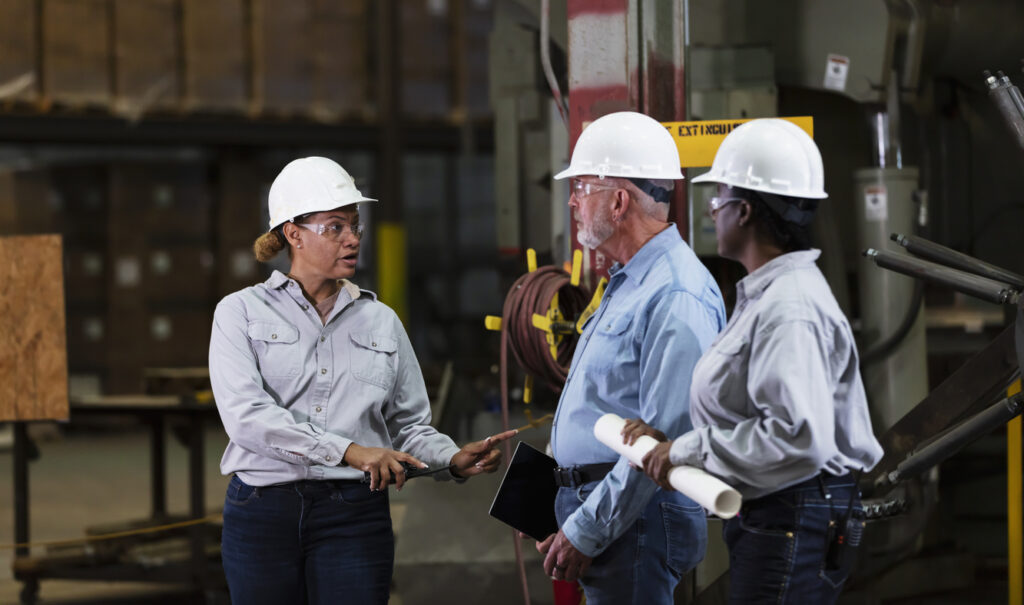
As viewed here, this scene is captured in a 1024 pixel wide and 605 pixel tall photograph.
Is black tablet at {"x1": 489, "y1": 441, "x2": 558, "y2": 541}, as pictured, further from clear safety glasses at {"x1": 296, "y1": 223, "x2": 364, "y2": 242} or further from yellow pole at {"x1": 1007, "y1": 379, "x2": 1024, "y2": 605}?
yellow pole at {"x1": 1007, "y1": 379, "x2": 1024, "y2": 605}

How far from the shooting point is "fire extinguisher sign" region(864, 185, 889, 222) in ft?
18.9

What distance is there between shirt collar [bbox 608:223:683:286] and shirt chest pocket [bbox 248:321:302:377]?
859 mm

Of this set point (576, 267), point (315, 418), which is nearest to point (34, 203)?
point (576, 267)

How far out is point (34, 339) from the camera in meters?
5.41

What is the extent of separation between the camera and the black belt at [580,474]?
8.46ft

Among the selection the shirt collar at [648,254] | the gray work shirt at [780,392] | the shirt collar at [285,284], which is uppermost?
the shirt collar at [648,254]

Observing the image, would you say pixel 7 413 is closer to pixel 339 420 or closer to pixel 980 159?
pixel 339 420

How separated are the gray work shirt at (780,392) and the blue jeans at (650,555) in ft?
1.13

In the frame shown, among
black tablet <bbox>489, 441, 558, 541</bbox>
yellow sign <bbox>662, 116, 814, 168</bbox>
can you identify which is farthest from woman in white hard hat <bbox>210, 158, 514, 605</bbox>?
yellow sign <bbox>662, 116, 814, 168</bbox>

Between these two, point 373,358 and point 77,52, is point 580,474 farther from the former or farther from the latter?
→ point 77,52

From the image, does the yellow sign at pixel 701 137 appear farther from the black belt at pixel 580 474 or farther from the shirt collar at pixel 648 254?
the black belt at pixel 580 474

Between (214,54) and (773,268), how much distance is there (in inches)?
403

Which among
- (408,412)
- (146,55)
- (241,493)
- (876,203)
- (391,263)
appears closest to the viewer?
(241,493)

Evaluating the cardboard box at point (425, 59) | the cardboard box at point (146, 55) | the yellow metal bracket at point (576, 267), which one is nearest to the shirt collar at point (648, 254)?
the yellow metal bracket at point (576, 267)
